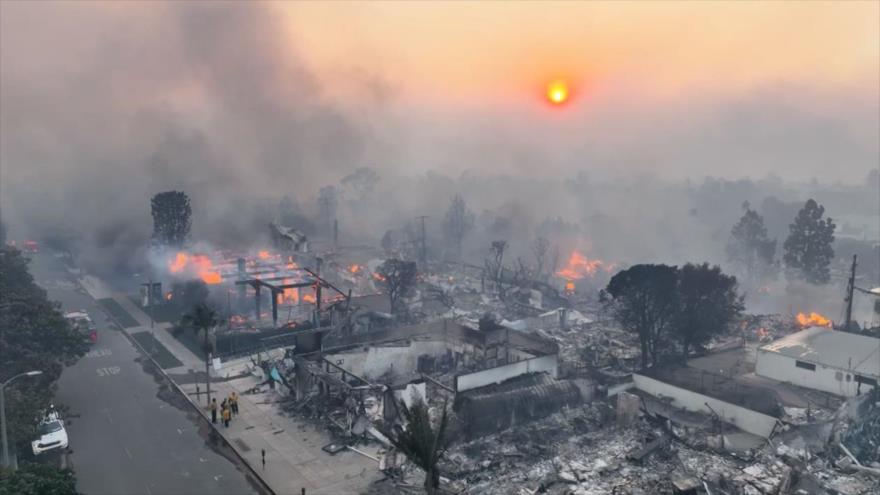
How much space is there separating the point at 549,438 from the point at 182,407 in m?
17.6

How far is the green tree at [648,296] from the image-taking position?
3169 cm

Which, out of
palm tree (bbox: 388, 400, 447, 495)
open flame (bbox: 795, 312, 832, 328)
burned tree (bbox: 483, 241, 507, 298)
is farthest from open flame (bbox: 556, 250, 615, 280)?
palm tree (bbox: 388, 400, 447, 495)

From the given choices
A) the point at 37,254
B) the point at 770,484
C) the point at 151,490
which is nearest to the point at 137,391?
the point at 151,490

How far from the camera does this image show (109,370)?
34.6m

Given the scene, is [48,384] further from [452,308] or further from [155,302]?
[452,308]

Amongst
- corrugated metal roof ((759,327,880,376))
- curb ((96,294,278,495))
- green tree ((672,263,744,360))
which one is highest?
green tree ((672,263,744,360))

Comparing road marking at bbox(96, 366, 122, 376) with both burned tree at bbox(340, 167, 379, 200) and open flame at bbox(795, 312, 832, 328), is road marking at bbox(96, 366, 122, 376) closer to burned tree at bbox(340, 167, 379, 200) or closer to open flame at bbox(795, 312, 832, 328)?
open flame at bbox(795, 312, 832, 328)

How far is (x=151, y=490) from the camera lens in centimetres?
2097

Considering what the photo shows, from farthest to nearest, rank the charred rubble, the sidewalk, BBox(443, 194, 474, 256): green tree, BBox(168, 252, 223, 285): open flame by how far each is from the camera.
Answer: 1. BBox(443, 194, 474, 256): green tree
2. BBox(168, 252, 223, 285): open flame
3. the sidewalk
4. the charred rubble

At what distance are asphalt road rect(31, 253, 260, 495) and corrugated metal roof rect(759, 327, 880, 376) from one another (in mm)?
26515

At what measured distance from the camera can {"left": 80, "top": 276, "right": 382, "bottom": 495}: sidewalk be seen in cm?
2125

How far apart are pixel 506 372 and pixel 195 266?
3699cm

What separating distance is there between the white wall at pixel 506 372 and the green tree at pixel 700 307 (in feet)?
25.1

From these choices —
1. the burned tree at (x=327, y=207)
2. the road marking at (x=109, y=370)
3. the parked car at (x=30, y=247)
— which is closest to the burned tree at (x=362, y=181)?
the burned tree at (x=327, y=207)
